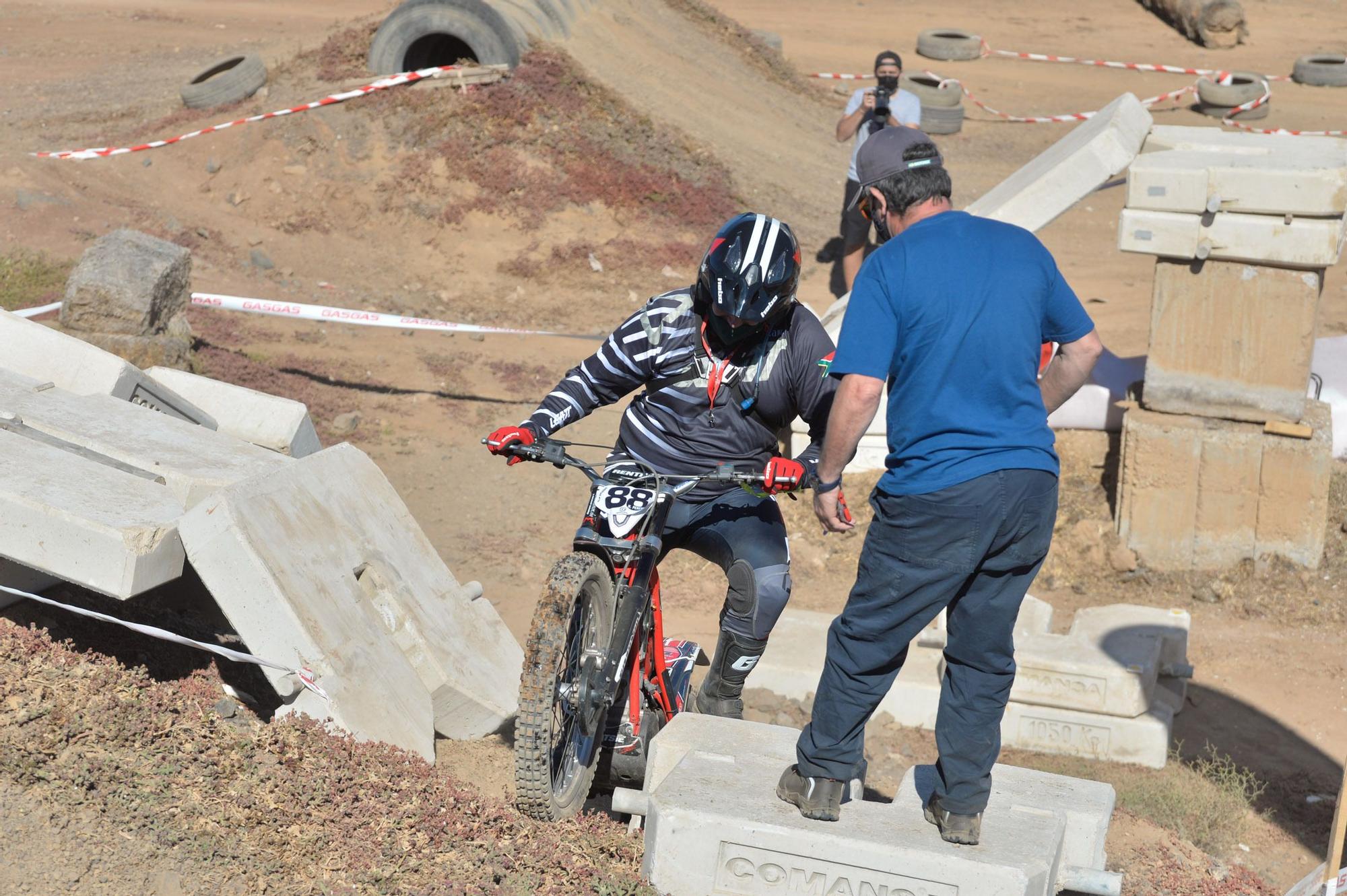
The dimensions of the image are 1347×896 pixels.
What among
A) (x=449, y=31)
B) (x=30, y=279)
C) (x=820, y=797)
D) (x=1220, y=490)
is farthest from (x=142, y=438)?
(x=449, y=31)

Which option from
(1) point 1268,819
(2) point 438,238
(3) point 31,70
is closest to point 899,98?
(2) point 438,238

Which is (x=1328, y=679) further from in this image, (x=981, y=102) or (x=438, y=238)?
(x=981, y=102)

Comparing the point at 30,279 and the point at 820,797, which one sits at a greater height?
the point at 30,279

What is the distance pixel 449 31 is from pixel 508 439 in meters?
11.7

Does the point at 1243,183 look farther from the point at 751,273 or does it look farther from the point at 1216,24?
the point at 1216,24

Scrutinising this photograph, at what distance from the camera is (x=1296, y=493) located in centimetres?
802

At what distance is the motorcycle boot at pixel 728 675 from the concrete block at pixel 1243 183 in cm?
465

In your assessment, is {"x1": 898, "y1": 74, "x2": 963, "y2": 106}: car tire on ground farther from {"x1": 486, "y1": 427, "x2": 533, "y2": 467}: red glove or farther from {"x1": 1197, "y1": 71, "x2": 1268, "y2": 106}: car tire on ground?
{"x1": 486, "y1": 427, "x2": 533, "y2": 467}: red glove

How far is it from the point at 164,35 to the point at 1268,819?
21610 mm

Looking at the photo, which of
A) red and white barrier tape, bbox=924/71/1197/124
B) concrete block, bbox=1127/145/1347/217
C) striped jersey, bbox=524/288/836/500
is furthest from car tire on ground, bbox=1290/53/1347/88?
striped jersey, bbox=524/288/836/500

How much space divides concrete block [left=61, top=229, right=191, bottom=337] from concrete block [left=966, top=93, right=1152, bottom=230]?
5.53 m

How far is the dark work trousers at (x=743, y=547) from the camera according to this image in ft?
15.1

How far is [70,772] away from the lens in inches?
158

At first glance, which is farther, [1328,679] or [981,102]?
[981,102]
